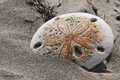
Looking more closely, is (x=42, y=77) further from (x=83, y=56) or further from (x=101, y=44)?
(x=101, y=44)

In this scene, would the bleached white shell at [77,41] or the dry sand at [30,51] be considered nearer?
the dry sand at [30,51]

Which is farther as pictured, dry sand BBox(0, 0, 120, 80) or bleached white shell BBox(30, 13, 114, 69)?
bleached white shell BBox(30, 13, 114, 69)

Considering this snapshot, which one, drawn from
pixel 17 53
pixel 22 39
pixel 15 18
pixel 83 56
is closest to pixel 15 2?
pixel 15 18
